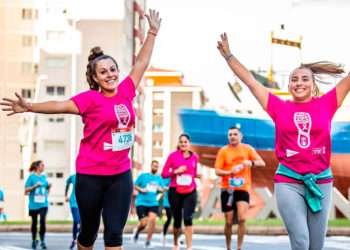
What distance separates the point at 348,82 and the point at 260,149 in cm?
5112

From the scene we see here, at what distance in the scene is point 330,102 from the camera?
823cm

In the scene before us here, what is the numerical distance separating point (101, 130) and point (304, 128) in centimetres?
151

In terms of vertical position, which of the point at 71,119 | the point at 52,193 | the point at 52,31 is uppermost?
the point at 52,31

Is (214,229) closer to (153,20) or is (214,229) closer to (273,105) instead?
(153,20)

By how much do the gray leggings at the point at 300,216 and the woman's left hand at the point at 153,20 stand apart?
6.10ft

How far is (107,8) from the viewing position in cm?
8406

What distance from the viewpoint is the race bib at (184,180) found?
53.2ft

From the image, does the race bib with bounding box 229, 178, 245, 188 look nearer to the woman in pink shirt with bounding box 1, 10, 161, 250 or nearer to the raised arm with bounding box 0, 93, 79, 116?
the woman in pink shirt with bounding box 1, 10, 161, 250

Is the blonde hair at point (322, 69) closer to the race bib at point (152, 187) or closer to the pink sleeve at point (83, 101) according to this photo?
the pink sleeve at point (83, 101)

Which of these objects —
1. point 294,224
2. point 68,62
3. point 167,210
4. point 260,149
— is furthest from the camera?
point 68,62

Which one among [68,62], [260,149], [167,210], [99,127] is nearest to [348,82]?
[99,127]

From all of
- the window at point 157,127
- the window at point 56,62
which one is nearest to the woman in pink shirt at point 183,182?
the window at point 56,62

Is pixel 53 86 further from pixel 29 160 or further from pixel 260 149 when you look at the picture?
Answer: pixel 260 149

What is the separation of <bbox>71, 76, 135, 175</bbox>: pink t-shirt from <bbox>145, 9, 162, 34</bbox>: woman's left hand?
100cm
